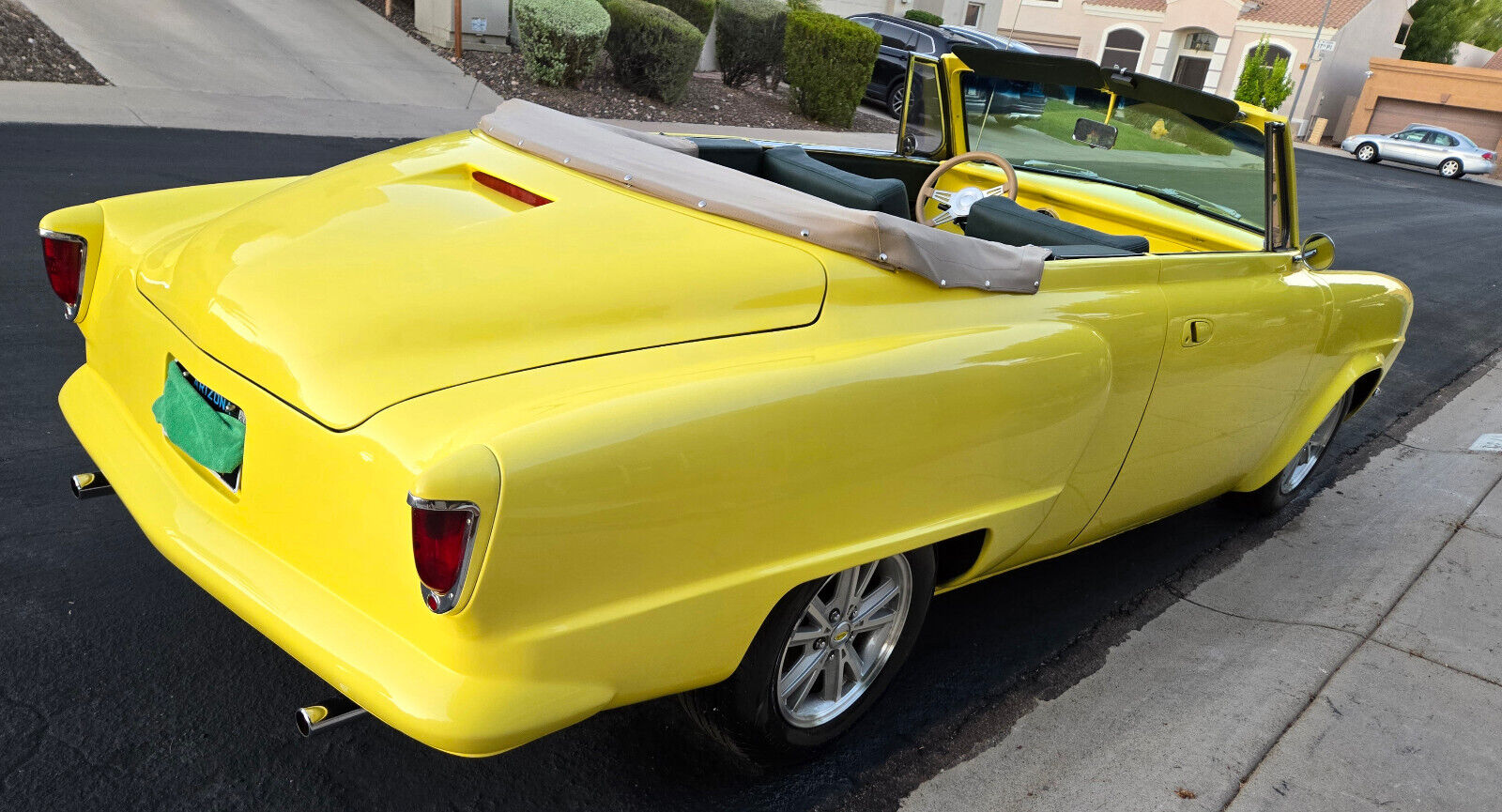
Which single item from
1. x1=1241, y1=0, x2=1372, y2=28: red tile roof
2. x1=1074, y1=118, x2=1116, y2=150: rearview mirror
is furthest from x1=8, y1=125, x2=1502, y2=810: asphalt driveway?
x1=1241, y1=0, x2=1372, y2=28: red tile roof

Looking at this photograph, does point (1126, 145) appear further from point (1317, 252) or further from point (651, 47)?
point (651, 47)

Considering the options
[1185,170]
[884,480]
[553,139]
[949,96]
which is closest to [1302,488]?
[1185,170]

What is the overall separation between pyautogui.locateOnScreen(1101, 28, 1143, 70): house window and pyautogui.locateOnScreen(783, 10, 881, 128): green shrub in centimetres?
3805

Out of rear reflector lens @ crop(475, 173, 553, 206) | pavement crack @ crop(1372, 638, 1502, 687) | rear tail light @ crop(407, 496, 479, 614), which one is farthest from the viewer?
pavement crack @ crop(1372, 638, 1502, 687)

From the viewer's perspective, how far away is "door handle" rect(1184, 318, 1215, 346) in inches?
124

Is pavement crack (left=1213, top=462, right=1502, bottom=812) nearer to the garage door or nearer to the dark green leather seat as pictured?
the dark green leather seat

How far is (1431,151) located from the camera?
31141 millimetres

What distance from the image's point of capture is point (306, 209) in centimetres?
268

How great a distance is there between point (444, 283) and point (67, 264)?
4.15 feet

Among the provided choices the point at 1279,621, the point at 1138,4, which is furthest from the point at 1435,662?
the point at 1138,4

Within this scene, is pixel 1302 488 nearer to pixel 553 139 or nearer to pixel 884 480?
pixel 884 480

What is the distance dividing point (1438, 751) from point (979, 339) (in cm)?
191

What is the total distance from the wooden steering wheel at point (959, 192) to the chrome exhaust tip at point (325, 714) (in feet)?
8.81

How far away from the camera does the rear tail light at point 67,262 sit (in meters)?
2.83
